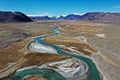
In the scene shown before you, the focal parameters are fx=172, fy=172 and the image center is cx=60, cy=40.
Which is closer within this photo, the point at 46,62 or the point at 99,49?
the point at 46,62

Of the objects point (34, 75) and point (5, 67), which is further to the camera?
point (5, 67)

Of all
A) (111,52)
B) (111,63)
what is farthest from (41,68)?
(111,52)

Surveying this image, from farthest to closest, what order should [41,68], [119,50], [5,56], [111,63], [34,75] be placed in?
[119,50] < [5,56] < [111,63] < [41,68] < [34,75]

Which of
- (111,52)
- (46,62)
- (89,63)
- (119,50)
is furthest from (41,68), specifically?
(119,50)

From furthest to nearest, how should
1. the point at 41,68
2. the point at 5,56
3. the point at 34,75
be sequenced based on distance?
the point at 5,56 < the point at 41,68 < the point at 34,75

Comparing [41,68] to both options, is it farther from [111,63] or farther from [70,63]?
[111,63]

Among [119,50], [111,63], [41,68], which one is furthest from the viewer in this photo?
[119,50]

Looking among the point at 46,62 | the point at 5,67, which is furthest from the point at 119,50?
the point at 5,67

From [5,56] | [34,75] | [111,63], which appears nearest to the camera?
[34,75]

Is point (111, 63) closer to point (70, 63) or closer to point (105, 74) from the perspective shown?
point (105, 74)
